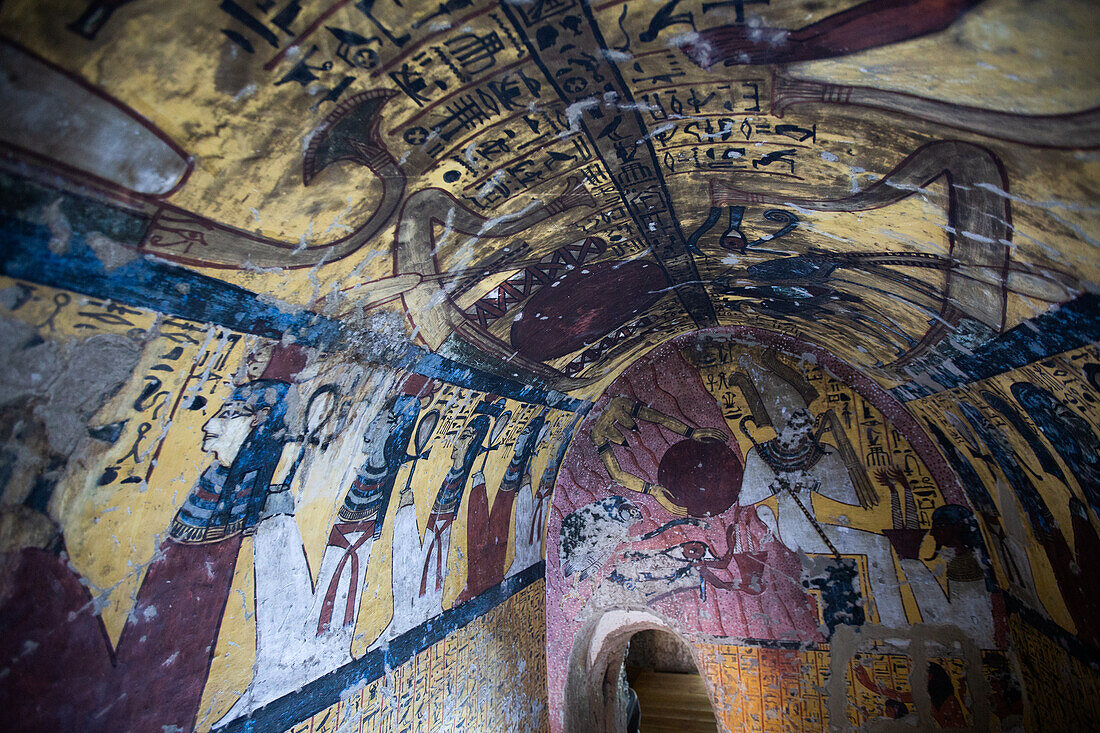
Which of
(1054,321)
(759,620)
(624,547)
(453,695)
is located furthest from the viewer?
(624,547)

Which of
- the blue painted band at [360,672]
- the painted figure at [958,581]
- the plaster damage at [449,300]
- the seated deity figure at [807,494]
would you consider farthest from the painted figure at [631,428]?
the painted figure at [958,581]

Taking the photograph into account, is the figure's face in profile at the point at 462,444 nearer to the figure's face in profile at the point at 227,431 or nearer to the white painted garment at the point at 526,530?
the white painted garment at the point at 526,530

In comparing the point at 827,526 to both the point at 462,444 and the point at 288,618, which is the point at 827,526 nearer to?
the point at 462,444

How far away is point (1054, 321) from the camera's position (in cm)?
243

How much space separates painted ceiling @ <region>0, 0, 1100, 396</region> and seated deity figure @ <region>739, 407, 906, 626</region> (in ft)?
9.47

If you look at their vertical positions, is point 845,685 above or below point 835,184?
below

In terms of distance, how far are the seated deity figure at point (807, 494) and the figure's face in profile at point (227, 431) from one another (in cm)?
495

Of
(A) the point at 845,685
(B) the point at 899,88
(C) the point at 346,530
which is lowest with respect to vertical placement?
(A) the point at 845,685

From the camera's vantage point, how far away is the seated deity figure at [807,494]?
5.68 metres

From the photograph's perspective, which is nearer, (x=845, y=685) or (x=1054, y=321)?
(x=1054, y=321)

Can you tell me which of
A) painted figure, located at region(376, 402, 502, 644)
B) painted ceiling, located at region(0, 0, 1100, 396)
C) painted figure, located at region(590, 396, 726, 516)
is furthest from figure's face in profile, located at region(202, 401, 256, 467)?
painted figure, located at region(590, 396, 726, 516)

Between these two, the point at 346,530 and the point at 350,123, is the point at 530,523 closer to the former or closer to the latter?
the point at 346,530

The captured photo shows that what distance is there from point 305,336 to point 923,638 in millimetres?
5893

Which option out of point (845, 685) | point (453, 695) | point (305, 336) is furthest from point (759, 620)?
point (305, 336)
